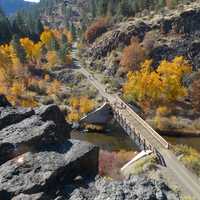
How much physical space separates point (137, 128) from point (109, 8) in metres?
103

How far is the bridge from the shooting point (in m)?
57.0

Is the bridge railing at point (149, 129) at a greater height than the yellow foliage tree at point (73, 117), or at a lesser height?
greater

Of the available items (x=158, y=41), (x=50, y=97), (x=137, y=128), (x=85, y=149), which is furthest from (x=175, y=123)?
(x=85, y=149)

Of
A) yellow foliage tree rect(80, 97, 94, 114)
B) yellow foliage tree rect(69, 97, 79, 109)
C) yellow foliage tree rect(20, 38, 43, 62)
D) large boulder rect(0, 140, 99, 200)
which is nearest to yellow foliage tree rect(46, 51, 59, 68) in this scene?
yellow foliage tree rect(20, 38, 43, 62)

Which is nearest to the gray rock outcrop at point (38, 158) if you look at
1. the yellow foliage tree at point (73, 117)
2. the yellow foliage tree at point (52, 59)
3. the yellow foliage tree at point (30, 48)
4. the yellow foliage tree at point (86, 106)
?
the yellow foliage tree at point (73, 117)

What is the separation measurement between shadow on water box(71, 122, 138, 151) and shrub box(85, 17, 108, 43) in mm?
72368

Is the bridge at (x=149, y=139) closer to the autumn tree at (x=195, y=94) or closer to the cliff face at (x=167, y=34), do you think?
the autumn tree at (x=195, y=94)

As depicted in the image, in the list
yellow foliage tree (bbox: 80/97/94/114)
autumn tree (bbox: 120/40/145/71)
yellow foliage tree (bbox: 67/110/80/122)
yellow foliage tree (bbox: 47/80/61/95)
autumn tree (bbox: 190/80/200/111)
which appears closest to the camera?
yellow foliage tree (bbox: 67/110/80/122)

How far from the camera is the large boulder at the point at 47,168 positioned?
31.9m

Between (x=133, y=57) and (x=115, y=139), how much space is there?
4336 cm

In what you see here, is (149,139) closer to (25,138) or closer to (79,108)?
(79,108)

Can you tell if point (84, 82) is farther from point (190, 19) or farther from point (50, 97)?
point (190, 19)

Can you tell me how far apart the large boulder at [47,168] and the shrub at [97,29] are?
134 metres

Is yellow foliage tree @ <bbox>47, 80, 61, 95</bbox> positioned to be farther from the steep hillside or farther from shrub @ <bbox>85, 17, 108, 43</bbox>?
shrub @ <bbox>85, 17, 108, 43</bbox>
